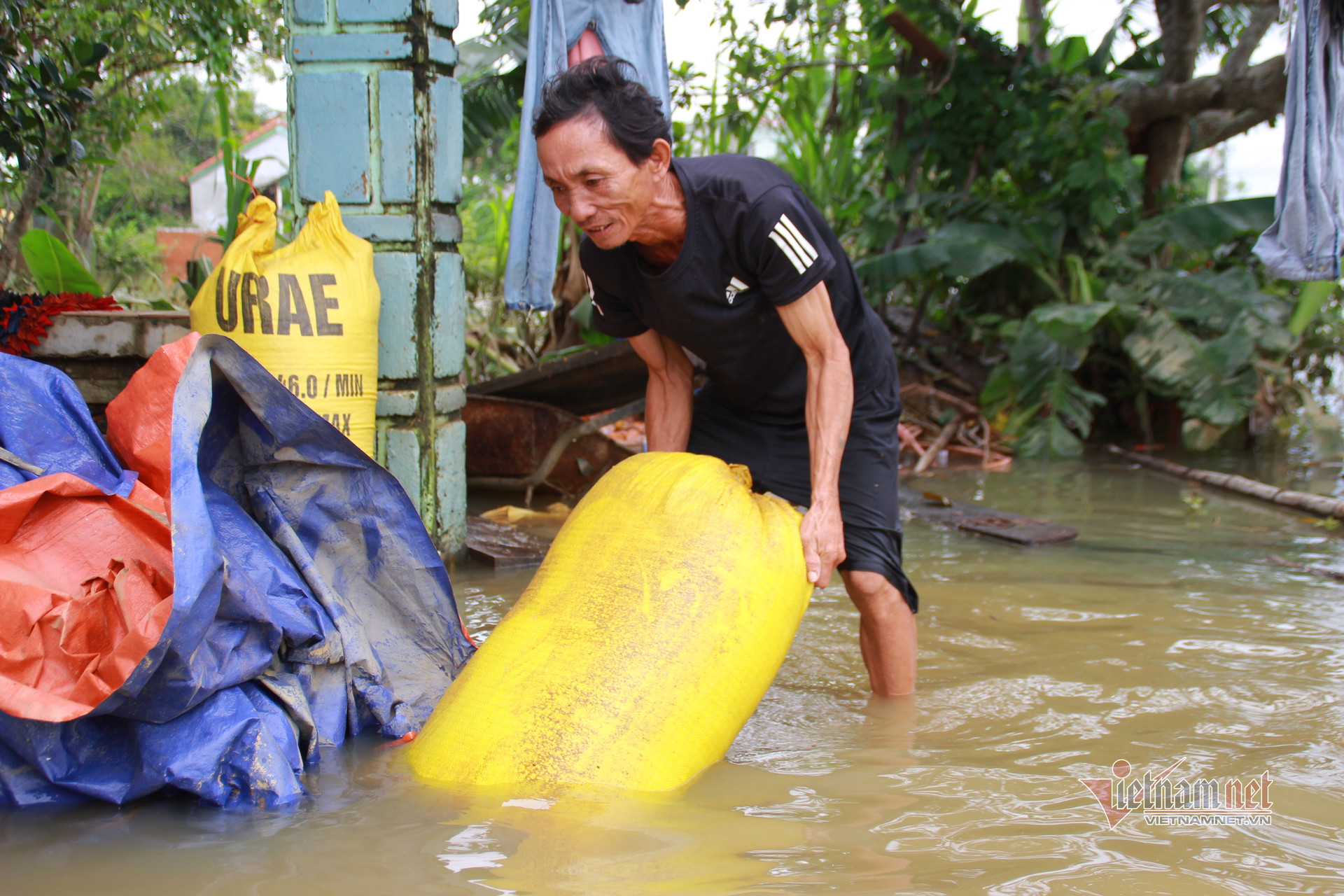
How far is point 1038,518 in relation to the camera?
4543 mm

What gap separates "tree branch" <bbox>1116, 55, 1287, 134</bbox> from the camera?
6488 mm

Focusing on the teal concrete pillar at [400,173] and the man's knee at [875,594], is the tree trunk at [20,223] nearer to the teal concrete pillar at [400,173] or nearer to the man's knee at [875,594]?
the teal concrete pillar at [400,173]

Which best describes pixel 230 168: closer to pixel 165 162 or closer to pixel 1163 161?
pixel 1163 161

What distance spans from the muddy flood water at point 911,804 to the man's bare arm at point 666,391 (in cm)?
69

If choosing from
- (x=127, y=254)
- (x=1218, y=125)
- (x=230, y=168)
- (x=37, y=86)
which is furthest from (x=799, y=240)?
(x=127, y=254)

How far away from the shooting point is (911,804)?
5.57 ft

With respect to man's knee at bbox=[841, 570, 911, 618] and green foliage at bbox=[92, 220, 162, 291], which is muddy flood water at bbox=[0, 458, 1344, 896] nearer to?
man's knee at bbox=[841, 570, 911, 618]

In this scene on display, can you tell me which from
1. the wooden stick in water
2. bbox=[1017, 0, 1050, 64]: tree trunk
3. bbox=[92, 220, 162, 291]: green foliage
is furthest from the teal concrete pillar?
bbox=[1017, 0, 1050, 64]: tree trunk

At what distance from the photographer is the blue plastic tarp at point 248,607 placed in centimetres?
158

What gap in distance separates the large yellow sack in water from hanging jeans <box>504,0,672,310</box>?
203 cm

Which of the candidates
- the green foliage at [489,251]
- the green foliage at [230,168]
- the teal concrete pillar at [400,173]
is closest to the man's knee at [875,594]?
the teal concrete pillar at [400,173]

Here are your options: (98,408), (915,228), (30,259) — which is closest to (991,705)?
(98,408)

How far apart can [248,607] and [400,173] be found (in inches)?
74.3

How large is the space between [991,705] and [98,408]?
3.03 metres
